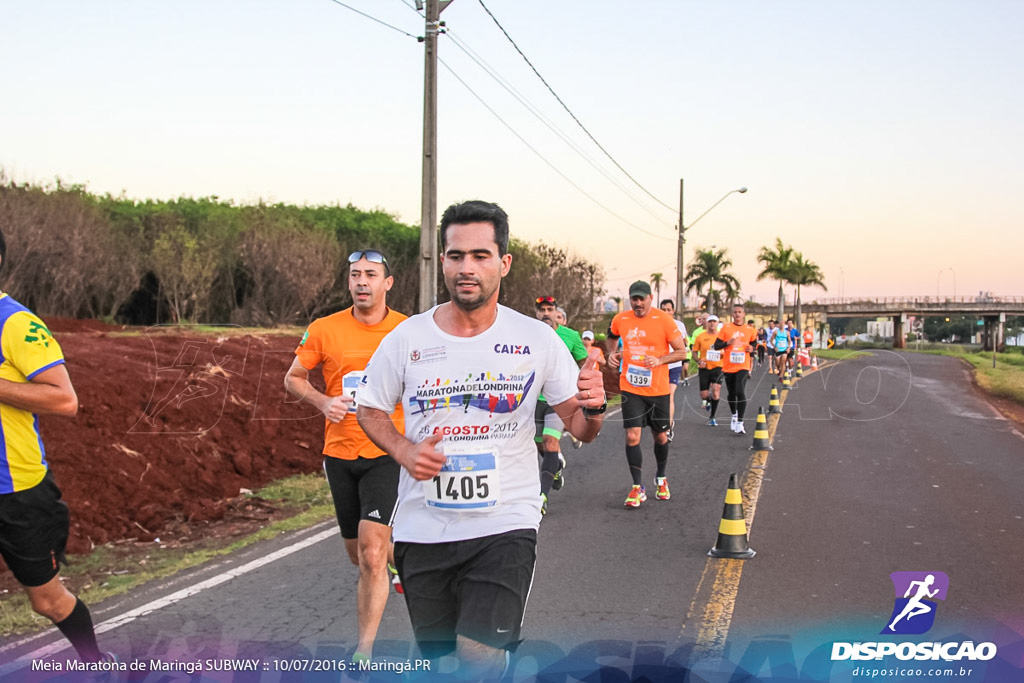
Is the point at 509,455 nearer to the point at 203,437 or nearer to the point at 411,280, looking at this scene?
the point at 203,437

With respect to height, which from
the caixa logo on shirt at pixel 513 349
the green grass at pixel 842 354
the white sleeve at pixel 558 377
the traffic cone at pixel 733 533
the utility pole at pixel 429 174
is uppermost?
the utility pole at pixel 429 174

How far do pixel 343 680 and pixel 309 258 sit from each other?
38672mm

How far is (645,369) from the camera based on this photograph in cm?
895

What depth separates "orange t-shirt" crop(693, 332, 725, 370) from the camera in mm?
15414

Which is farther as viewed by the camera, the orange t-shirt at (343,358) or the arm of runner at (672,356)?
the arm of runner at (672,356)

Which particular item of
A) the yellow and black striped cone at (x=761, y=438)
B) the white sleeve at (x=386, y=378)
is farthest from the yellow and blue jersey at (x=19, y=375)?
the yellow and black striped cone at (x=761, y=438)

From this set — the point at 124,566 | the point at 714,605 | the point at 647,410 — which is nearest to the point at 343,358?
the point at 714,605

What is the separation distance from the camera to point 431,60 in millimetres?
13188

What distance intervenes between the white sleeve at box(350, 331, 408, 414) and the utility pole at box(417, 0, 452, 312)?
939 cm

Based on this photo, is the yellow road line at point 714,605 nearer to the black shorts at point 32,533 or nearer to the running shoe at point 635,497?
the running shoe at point 635,497

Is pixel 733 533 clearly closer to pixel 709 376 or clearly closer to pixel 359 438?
pixel 359 438

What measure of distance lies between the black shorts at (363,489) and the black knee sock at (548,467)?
142 inches

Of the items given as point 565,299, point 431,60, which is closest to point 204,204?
point 565,299

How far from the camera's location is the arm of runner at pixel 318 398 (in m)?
4.73
